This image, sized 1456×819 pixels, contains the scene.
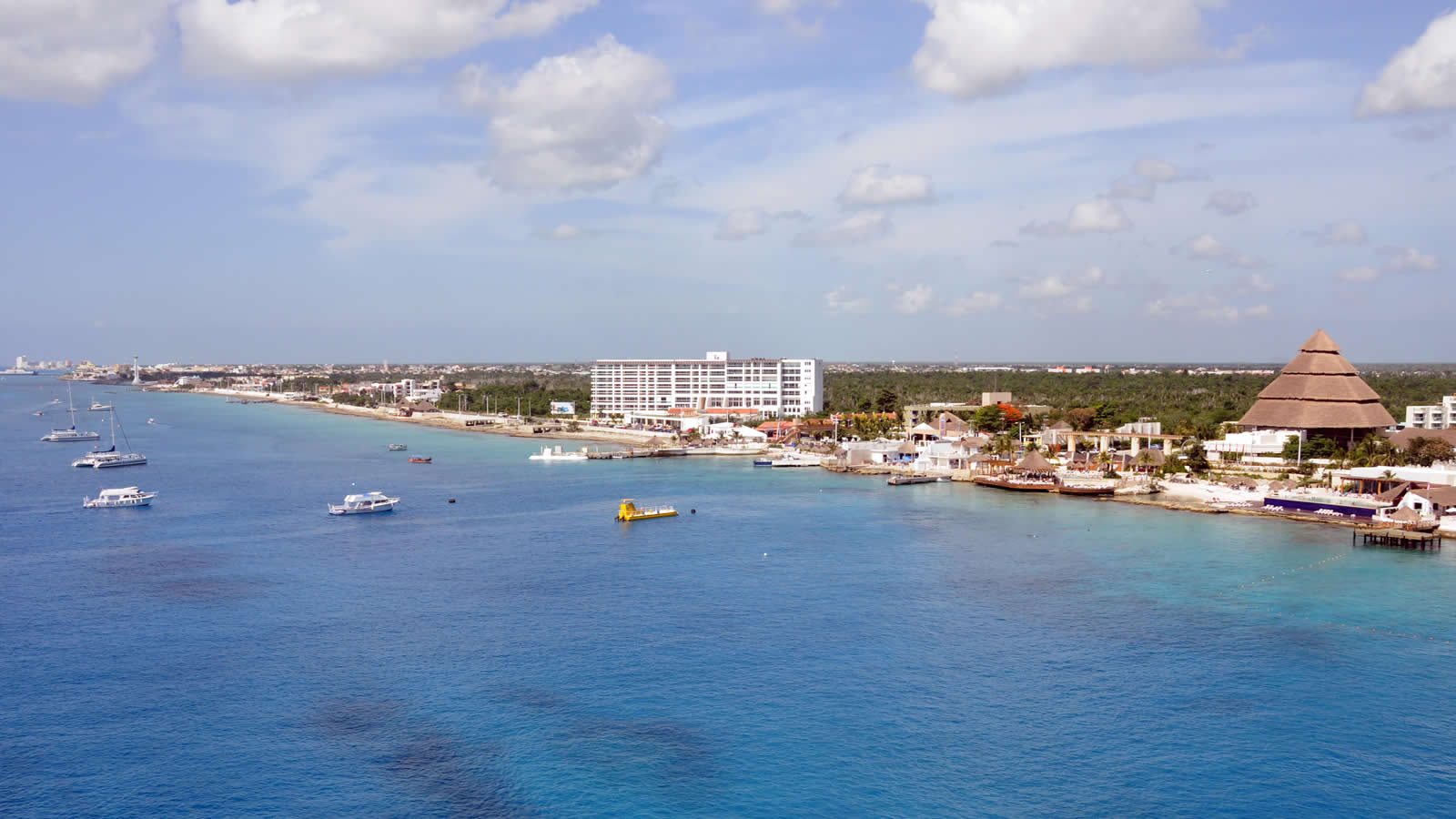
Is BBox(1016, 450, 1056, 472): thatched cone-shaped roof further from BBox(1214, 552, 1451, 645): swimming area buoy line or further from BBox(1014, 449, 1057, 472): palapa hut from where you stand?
BBox(1214, 552, 1451, 645): swimming area buoy line

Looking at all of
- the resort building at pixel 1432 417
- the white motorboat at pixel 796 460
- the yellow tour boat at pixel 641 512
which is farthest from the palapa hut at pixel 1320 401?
the yellow tour boat at pixel 641 512

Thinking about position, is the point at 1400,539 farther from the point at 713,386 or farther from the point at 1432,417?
the point at 713,386

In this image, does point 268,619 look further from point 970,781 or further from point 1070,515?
point 1070,515

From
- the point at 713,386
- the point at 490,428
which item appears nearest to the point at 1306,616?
the point at 713,386

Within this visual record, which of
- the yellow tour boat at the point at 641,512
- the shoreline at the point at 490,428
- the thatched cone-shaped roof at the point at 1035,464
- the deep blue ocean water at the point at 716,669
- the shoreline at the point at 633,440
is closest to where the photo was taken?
the deep blue ocean water at the point at 716,669

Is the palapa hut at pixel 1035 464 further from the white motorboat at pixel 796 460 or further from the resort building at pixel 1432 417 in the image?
the resort building at pixel 1432 417
